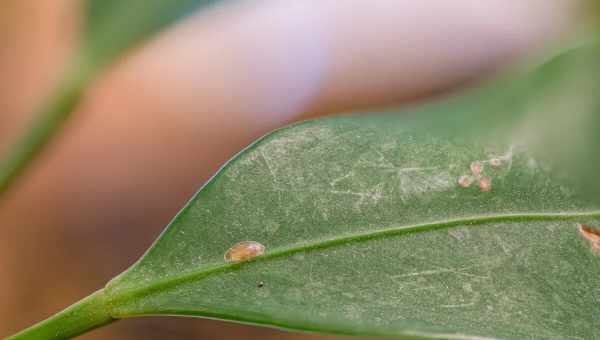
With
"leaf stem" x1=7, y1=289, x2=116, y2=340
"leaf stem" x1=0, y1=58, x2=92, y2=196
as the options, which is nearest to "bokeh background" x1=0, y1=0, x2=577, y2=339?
"leaf stem" x1=0, y1=58, x2=92, y2=196

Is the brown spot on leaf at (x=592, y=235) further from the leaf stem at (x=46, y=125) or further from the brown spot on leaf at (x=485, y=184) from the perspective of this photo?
the leaf stem at (x=46, y=125)

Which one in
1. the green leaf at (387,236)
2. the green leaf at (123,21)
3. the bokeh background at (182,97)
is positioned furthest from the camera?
the bokeh background at (182,97)

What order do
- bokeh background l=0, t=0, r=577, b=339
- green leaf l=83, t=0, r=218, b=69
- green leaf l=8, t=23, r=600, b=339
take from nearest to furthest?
green leaf l=8, t=23, r=600, b=339, green leaf l=83, t=0, r=218, b=69, bokeh background l=0, t=0, r=577, b=339

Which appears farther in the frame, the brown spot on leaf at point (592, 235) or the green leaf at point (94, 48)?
the green leaf at point (94, 48)

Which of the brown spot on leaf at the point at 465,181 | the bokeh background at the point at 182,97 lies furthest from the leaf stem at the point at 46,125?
the bokeh background at the point at 182,97

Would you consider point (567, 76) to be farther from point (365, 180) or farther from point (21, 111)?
point (21, 111)

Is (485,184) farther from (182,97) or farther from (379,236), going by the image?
(182,97)

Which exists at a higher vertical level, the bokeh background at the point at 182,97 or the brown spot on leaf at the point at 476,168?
the bokeh background at the point at 182,97

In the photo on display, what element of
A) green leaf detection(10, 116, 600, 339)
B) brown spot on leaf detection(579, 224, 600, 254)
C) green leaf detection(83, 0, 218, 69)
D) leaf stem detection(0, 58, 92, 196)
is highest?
green leaf detection(83, 0, 218, 69)

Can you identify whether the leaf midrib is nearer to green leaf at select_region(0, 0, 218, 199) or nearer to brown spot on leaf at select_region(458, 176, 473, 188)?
brown spot on leaf at select_region(458, 176, 473, 188)
